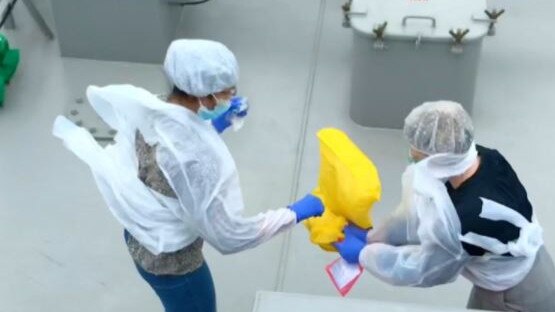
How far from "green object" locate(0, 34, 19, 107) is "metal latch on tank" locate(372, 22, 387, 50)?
1449 mm

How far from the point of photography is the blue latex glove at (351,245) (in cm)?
232

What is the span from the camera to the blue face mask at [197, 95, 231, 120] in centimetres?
201

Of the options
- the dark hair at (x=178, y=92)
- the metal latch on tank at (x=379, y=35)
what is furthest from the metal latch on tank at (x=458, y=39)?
the dark hair at (x=178, y=92)

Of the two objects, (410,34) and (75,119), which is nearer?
(410,34)

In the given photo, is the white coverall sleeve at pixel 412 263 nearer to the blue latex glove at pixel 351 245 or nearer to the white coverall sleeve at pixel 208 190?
the blue latex glove at pixel 351 245

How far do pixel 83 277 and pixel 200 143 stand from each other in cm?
110

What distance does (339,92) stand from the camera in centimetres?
350

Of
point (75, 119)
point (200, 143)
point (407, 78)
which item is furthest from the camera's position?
point (75, 119)

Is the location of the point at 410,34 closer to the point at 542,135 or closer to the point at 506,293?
the point at 542,135

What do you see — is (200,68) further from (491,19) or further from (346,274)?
(491,19)

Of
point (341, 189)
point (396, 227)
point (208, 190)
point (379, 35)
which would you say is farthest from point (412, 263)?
point (379, 35)

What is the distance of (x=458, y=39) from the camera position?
2982 millimetres

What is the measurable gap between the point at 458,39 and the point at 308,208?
1.02 meters

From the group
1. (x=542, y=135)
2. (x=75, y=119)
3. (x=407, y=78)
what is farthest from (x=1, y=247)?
(x=542, y=135)
